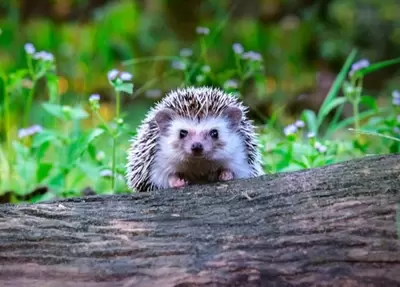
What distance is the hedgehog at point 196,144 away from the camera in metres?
4.17

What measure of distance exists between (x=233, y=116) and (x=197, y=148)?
1.12ft

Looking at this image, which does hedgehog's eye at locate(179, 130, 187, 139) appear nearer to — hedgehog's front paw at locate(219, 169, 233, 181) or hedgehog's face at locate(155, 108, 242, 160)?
hedgehog's face at locate(155, 108, 242, 160)

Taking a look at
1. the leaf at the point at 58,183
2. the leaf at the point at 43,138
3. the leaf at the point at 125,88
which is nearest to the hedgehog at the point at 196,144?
the leaf at the point at 125,88

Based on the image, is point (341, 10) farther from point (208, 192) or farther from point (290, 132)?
point (208, 192)

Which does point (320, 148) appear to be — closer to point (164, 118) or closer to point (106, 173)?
point (164, 118)

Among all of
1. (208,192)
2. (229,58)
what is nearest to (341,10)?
(229,58)

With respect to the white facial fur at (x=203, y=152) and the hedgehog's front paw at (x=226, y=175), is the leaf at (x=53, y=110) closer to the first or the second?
the white facial fur at (x=203, y=152)

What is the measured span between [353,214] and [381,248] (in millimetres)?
210

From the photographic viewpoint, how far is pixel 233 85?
549cm

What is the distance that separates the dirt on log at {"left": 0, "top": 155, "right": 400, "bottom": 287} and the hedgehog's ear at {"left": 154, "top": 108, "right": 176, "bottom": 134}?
0.86 meters

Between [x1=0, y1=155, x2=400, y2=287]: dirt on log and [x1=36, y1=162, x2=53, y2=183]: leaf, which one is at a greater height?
[x1=36, y1=162, x2=53, y2=183]: leaf

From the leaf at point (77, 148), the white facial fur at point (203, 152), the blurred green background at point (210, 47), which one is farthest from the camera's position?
the blurred green background at point (210, 47)

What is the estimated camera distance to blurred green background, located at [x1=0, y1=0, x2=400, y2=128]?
9961 millimetres

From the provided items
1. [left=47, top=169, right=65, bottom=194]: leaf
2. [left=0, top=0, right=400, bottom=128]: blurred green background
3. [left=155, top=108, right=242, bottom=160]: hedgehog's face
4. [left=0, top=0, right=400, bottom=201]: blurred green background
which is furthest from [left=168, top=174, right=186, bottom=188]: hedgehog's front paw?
[left=0, top=0, right=400, bottom=128]: blurred green background
